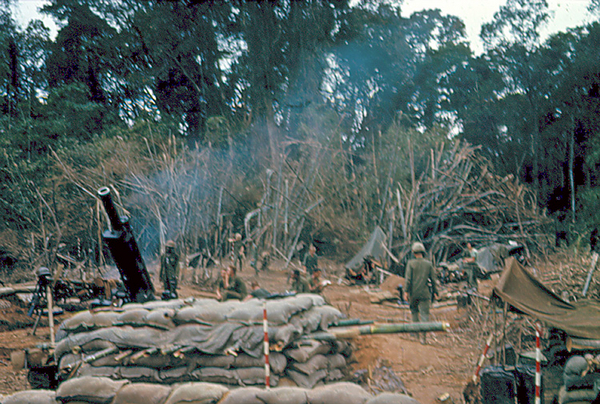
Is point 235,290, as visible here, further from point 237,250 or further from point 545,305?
point 237,250

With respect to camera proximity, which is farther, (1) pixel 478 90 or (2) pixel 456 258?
(1) pixel 478 90

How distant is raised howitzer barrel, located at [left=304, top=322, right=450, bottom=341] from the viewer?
5996mm

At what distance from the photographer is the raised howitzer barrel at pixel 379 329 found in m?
6.00

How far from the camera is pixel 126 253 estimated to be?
26.5 feet

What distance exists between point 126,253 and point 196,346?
250cm

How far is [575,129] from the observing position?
22625 millimetres

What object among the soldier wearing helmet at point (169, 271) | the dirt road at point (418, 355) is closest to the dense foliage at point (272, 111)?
the soldier wearing helmet at point (169, 271)

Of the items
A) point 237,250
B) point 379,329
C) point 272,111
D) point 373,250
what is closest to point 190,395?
point 379,329

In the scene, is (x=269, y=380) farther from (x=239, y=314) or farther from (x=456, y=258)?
(x=456, y=258)

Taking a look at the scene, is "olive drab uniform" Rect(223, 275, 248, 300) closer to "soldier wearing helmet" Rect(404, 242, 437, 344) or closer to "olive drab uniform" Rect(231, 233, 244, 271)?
"soldier wearing helmet" Rect(404, 242, 437, 344)

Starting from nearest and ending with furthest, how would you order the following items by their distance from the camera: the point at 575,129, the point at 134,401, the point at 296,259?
the point at 134,401 → the point at 296,259 → the point at 575,129

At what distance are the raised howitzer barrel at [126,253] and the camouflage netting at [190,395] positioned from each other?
3046mm

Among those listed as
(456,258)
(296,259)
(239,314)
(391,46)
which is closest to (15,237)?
(296,259)

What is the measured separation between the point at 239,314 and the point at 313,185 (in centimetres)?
1203
